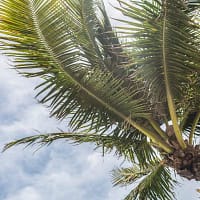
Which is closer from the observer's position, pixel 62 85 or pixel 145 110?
pixel 62 85

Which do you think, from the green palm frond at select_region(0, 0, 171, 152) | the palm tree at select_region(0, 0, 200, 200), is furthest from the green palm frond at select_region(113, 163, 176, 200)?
the green palm frond at select_region(0, 0, 171, 152)

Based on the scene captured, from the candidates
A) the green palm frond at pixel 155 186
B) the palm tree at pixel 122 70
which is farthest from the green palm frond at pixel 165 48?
the green palm frond at pixel 155 186

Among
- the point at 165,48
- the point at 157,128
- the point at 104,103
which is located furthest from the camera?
the point at 157,128

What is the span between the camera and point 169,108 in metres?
6.78

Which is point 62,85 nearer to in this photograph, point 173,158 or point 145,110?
point 145,110

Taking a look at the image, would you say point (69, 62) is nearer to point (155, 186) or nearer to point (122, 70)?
point (122, 70)

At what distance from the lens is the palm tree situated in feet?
18.0

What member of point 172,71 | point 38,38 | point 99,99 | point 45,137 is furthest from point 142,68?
point 45,137

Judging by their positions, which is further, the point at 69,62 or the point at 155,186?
the point at 155,186

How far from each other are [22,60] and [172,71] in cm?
188

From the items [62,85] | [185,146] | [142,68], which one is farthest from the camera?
[185,146]

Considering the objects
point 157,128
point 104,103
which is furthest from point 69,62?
point 157,128

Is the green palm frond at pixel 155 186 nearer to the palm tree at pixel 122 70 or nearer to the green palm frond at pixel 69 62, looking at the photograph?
the palm tree at pixel 122 70

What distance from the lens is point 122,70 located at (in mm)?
7285
